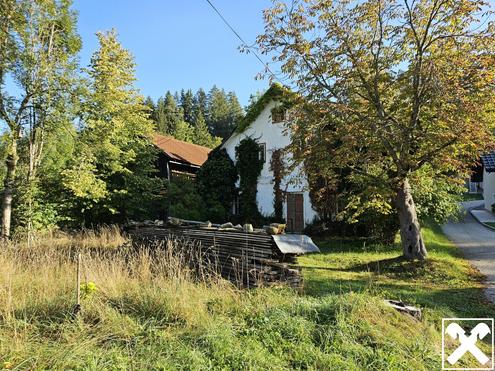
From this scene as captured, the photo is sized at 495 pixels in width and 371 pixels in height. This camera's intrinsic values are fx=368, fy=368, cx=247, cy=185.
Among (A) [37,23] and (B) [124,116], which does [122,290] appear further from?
(B) [124,116]

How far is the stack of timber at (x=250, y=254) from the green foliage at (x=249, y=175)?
12790mm

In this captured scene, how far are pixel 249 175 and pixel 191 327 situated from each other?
1914 cm

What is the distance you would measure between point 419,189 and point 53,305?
39.0 feet

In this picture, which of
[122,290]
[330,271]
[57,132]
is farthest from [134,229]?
[122,290]

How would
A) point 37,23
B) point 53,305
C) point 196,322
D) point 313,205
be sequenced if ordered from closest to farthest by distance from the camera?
point 196,322
point 53,305
point 37,23
point 313,205

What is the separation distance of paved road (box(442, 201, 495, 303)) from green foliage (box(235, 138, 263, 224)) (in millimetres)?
10983

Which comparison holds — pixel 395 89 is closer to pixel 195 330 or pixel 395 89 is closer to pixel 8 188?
pixel 195 330

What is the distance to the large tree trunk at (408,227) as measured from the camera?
1117 centimetres

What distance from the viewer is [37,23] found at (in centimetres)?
1236

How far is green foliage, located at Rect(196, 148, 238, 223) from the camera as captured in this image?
23391 mm

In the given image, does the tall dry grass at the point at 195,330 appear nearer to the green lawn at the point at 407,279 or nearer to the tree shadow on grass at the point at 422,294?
the tree shadow on grass at the point at 422,294

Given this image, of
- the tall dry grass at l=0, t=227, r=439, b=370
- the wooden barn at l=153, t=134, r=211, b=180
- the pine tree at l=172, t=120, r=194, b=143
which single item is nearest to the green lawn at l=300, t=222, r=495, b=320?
the tall dry grass at l=0, t=227, r=439, b=370

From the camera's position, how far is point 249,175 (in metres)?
23.4

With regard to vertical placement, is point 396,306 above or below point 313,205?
below
